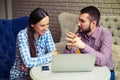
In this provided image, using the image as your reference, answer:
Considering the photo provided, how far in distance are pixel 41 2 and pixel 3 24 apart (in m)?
1.69

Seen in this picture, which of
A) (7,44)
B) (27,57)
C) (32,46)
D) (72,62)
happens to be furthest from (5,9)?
(72,62)

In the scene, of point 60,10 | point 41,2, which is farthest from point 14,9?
point 60,10

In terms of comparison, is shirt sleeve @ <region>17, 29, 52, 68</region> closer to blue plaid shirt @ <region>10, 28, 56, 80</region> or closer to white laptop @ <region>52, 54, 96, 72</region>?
blue plaid shirt @ <region>10, 28, 56, 80</region>

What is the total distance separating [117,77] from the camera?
2.41 meters

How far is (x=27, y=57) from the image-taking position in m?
1.84

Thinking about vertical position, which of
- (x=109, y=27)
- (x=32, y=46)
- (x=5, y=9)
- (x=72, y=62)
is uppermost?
(x=5, y=9)

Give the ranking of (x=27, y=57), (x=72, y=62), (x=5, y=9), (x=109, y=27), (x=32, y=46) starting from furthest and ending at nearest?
(x=5, y=9) → (x=109, y=27) → (x=32, y=46) → (x=27, y=57) → (x=72, y=62)

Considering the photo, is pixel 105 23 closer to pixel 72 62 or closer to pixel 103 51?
pixel 103 51

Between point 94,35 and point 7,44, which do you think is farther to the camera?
point 7,44

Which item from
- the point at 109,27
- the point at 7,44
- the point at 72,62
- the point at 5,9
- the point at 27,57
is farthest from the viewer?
the point at 5,9

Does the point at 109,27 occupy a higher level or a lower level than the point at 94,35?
higher

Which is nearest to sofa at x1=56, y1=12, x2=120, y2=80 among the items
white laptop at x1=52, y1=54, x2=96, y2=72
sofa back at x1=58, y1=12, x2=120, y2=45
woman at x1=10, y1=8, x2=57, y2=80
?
sofa back at x1=58, y1=12, x2=120, y2=45

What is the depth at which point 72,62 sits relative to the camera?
1.57 metres

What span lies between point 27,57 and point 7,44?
2.40ft
